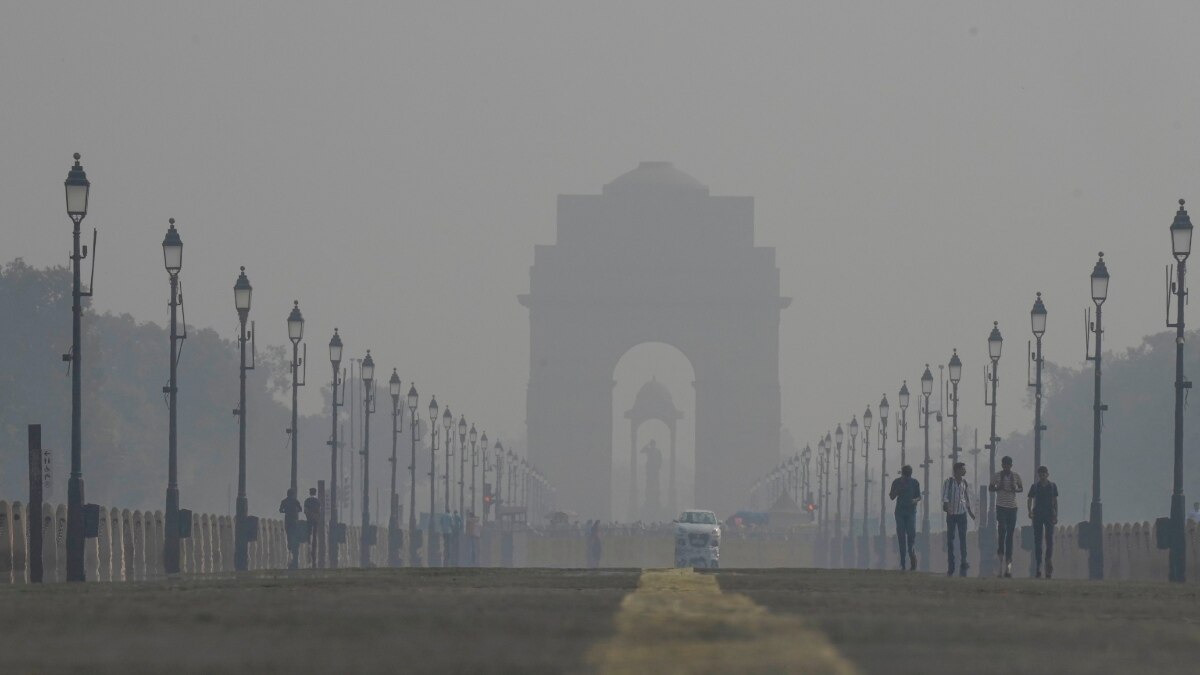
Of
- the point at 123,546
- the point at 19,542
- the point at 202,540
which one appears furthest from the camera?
the point at 202,540

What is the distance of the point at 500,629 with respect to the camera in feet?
41.2

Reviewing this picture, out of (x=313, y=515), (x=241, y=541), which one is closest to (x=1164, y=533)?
(x=241, y=541)

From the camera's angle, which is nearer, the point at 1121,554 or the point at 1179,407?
the point at 1179,407

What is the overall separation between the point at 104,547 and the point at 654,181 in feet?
445

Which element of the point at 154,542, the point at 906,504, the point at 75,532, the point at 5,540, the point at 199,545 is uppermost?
the point at 906,504

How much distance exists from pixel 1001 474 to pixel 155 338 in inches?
4247

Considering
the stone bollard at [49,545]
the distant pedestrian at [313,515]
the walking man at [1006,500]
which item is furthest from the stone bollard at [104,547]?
the distant pedestrian at [313,515]

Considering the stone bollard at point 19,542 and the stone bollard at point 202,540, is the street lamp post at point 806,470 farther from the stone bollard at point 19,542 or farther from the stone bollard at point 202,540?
the stone bollard at point 19,542

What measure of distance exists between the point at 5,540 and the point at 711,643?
22.7 metres

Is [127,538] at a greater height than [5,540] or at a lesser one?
lesser

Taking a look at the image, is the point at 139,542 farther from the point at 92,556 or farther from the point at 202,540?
the point at 92,556

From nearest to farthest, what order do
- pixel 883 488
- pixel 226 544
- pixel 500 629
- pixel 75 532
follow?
pixel 500 629, pixel 75 532, pixel 226 544, pixel 883 488

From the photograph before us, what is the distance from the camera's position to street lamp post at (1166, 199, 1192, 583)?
36875 mm

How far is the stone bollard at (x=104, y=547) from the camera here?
119 ft
